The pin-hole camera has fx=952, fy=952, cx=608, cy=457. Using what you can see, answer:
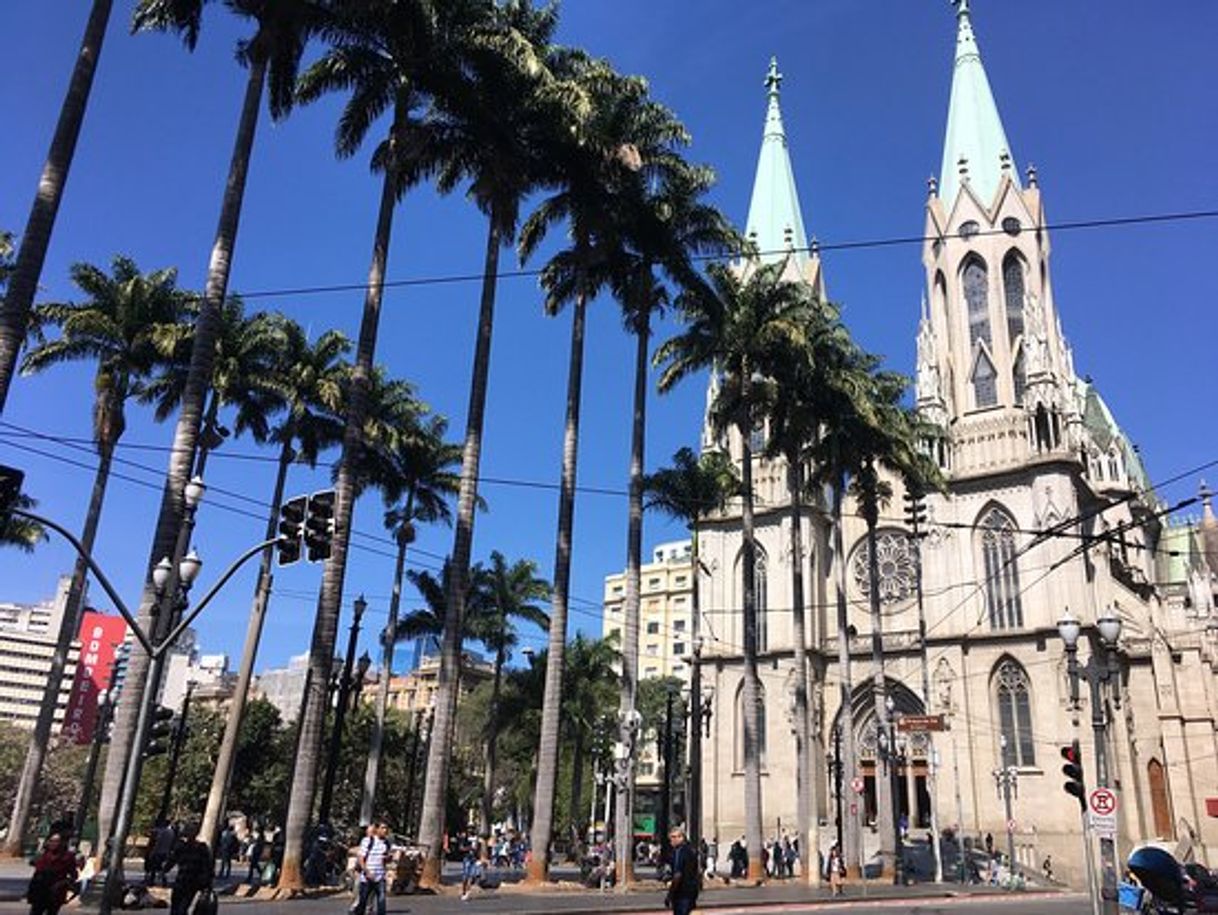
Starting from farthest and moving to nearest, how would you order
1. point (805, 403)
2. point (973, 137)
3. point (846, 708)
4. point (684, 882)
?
point (973, 137) < point (805, 403) < point (846, 708) < point (684, 882)

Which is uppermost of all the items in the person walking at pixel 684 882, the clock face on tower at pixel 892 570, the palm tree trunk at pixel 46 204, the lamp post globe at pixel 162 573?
the clock face on tower at pixel 892 570

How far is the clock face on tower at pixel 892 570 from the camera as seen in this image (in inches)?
2151

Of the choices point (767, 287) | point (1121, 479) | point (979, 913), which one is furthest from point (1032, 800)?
point (1121, 479)

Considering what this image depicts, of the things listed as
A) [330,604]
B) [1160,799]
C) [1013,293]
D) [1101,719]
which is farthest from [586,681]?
[1101,719]

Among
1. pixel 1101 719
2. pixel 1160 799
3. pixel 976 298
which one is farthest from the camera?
pixel 976 298

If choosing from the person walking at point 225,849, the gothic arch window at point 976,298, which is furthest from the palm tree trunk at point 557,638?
the gothic arch window at point 976,298

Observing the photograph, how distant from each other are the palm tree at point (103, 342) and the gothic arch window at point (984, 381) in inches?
1770

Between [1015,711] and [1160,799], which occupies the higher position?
[1015,711]

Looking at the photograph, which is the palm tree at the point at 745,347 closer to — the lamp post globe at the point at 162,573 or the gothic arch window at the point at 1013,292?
the lamp post globe at the point at 162,573

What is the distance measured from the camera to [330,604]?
2002cm

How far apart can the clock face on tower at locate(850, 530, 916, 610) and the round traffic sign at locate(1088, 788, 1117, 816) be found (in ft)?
128

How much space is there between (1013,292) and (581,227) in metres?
41.1

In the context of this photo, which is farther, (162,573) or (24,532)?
(24,532)

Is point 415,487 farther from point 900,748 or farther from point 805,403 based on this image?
point 900,748
